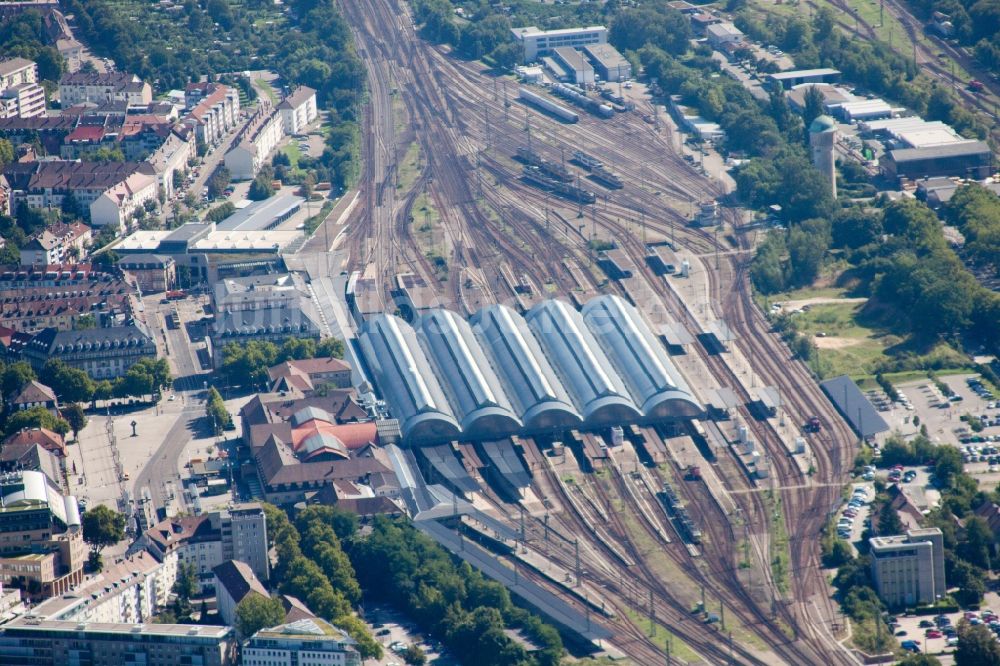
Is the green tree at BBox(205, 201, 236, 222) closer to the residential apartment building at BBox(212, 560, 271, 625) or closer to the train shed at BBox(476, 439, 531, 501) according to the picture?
the train shed at BBox(476, 439, 531, 501)

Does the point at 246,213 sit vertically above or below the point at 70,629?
below

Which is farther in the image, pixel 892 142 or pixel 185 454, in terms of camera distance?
pixel 892 142

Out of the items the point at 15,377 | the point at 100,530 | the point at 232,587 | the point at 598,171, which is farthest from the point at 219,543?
the point at 598,171

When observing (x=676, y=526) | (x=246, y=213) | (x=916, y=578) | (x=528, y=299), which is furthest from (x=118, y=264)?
(x=916, y=578)

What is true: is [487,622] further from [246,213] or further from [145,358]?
[246,213]

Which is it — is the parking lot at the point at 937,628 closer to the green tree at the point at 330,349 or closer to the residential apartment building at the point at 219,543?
the residential apartment building at the point at 219,543

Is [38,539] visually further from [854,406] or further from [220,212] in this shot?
[220,212]
